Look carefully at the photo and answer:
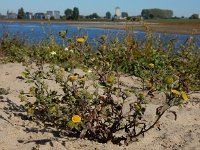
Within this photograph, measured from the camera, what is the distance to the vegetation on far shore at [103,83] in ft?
10.7

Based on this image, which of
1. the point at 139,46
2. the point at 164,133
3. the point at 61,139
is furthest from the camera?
the point at 139,46

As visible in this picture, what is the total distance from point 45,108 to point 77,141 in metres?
0.39

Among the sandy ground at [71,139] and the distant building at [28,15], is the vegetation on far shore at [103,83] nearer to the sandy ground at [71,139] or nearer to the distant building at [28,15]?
the sandy ground at [71,139]

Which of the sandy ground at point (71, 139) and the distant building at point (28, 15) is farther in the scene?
the distant building at point (28, 15)

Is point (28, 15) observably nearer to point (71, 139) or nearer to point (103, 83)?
point (71, 139)

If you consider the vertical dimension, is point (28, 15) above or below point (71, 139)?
below

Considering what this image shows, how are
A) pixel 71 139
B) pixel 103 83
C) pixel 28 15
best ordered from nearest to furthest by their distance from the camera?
pixel 103 83 < pixel 71 139 < pixel 28 15

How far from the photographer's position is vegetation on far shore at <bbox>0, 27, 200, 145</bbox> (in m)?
3.27

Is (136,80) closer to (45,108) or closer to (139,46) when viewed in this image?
(139,46)

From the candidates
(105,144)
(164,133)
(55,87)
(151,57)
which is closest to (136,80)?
(151,57)

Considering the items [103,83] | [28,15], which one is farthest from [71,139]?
[28,15]

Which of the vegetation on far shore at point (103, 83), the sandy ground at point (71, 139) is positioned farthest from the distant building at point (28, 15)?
the sandy ground at point (71, 139)

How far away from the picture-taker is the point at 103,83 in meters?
3.26

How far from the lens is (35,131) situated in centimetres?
354
